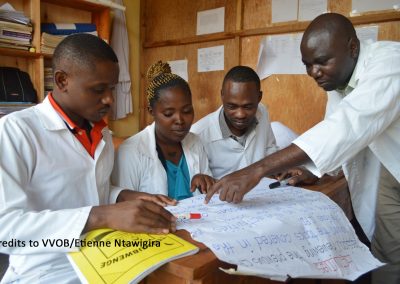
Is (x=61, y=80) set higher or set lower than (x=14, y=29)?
lower

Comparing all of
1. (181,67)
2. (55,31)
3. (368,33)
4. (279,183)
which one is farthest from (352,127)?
(55,31)

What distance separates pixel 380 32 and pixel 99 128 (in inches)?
64.0

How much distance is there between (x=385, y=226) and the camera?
3.98ft

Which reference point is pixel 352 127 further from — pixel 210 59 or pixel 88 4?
pixel 88 4

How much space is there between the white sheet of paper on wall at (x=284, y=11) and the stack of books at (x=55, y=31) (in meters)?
1.31

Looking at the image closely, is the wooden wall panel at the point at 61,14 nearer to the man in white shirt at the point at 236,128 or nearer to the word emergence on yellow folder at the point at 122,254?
the man in white shirt at the point at 236,128

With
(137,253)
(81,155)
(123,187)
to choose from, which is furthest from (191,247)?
(123,187)

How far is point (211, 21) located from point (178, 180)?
1653 millimetres

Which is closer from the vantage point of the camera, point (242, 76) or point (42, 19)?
point (242, 76)

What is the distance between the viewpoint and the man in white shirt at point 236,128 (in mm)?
1439

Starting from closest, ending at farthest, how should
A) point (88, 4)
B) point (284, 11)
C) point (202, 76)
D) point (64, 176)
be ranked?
point (64, 176)
point (284, 11)
point (88, 4)
point (202, 76)

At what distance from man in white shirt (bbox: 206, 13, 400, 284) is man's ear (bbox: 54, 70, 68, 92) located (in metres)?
0.50

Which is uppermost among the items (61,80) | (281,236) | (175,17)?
(175,17)

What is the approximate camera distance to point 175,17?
2705mm
